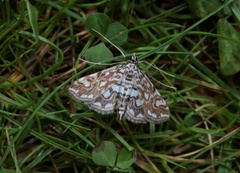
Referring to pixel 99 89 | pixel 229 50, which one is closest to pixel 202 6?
pixel 229 50

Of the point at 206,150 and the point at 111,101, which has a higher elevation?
the point at 111,101

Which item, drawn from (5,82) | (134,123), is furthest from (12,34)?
(134,123)

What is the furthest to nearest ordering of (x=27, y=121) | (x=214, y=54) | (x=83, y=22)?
(x=214, y=54)
(x=83, y=22)
(x=27, y=121)

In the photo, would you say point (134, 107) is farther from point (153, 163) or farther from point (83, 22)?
point (83, 22)

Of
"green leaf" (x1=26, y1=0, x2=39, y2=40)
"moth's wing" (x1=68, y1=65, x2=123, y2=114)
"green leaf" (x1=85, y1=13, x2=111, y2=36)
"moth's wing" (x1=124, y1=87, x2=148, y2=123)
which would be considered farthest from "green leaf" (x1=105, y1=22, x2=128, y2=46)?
"green leaf" (x1=26, y1=0, x2=39, y2=40)

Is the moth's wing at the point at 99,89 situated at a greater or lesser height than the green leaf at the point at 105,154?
greater

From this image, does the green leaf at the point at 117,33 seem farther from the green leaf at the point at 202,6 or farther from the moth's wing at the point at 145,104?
the green leaf at the point at 202,6

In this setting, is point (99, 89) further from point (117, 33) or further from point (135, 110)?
point (117, 33)

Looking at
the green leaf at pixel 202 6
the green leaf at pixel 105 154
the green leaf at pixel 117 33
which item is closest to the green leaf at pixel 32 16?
the green leaf at pixel 117 33
